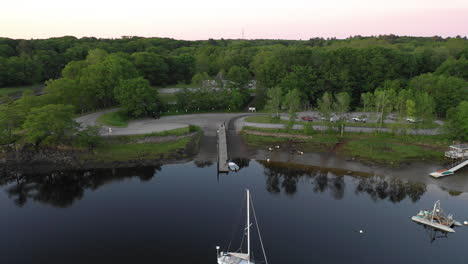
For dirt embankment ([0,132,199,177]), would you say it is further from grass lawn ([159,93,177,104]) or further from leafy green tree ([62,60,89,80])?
leafy green tree ([62,60,89,80])

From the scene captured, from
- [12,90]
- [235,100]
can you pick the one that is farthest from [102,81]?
[12,90]

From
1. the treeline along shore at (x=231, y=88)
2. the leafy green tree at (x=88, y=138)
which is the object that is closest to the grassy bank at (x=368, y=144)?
the treeline along shore at (x=231, y=88)

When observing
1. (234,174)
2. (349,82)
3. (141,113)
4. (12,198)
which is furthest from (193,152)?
(349,82)

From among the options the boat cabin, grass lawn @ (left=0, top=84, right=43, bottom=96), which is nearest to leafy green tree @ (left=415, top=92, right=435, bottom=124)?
the boat cabin

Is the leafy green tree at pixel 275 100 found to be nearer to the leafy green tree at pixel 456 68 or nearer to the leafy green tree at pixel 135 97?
the leafy green tree at pixel 135 97

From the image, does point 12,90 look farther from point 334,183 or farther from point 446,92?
point 446,92

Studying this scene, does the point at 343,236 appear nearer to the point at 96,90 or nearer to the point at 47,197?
the point at 47,197
